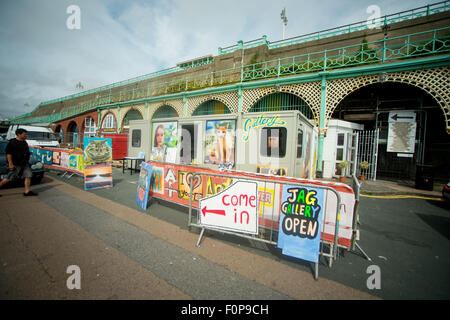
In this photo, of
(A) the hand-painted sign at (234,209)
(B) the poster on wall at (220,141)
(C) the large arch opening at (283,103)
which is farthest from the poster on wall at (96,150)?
(C) the large arch opening at (283,103)

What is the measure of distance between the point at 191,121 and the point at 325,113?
22.4ft

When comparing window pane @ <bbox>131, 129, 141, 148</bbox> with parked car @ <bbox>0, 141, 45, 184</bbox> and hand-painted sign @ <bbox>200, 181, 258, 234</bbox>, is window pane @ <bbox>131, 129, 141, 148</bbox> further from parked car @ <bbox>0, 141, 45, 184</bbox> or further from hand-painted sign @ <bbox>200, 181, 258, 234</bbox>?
hand-painted sign @ <bbox>200, 181, 258, 234</bbox>

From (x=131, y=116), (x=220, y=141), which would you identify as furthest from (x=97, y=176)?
(x=131, y=116)

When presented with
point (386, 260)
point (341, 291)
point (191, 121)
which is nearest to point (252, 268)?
point (341, 291)

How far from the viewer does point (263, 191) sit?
3.75 m

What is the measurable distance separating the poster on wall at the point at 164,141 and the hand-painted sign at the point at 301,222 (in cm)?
595

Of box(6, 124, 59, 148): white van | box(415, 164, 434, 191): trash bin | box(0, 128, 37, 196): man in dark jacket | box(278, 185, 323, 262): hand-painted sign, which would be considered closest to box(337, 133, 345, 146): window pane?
box(415, 164, 434, 191): trash bin

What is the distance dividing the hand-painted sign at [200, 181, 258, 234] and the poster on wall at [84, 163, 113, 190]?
5436mm

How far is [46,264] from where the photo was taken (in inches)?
108

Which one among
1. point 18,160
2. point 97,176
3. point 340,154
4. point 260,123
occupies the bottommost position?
point 97,176

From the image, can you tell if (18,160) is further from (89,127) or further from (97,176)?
(89,127)

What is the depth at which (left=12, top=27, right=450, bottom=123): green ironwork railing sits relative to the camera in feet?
28.2

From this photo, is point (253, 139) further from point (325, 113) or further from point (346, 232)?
point (325, 113)

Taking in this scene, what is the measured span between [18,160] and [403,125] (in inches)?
648
